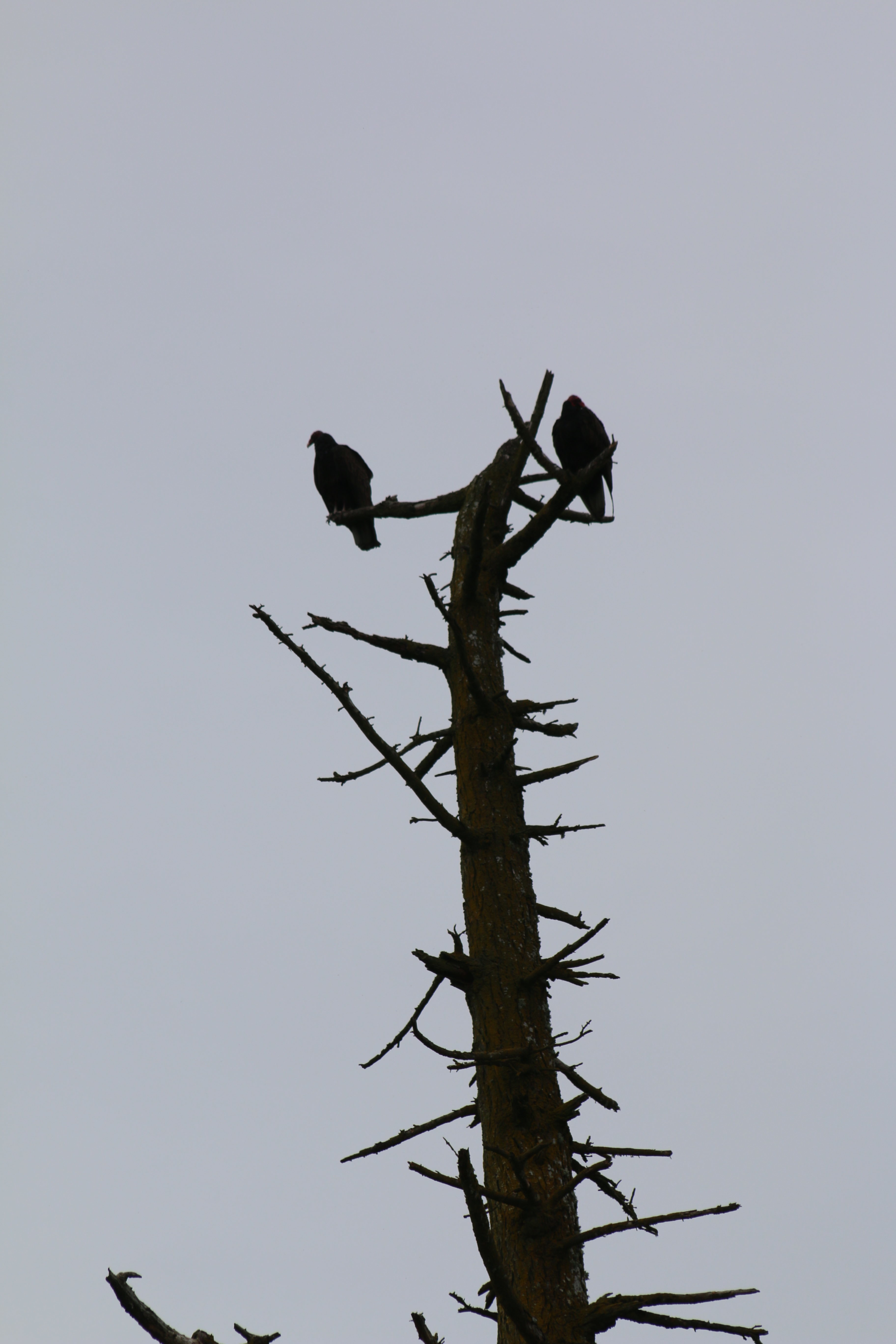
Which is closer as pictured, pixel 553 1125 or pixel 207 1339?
pixel 207 1339

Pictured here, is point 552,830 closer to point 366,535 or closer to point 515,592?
point 515,592

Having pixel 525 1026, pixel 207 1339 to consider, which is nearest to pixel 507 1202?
pixel 525 1026

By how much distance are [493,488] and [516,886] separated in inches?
77.8

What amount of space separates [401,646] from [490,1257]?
265cm

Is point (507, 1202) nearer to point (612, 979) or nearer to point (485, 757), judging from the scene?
point (612, 979)

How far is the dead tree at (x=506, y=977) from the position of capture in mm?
3080

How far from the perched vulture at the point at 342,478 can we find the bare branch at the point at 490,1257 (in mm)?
7694

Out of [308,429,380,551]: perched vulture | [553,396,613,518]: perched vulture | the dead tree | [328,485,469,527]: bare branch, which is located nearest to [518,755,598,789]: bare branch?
the dead tree

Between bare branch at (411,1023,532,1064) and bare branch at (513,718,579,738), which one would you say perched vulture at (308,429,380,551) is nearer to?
bare branch at (513,718,579,738)

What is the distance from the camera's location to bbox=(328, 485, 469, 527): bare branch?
5344mm

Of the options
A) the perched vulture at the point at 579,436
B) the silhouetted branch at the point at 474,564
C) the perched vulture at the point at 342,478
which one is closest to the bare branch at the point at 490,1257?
the silhouetted branch at the point at 474,564

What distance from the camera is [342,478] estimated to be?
9.77m

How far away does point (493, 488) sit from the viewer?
5.06 metres

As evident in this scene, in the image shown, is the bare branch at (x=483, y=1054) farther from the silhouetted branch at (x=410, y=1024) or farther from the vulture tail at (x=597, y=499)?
the vulture tail at (x=597, y=499)
